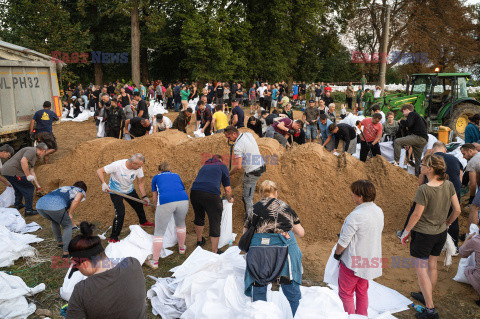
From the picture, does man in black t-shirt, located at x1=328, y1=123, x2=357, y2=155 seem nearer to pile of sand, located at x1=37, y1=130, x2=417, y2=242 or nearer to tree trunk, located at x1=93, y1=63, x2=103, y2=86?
pile of sand, located at x1=37, y1=130, x2=417, y2=242

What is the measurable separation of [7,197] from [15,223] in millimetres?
1437

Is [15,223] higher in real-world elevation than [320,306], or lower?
lower

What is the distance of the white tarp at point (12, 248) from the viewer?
5031mm

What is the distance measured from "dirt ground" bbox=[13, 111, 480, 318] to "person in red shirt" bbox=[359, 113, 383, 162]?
1.43 meters

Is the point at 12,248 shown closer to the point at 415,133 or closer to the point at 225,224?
the point at 225,224

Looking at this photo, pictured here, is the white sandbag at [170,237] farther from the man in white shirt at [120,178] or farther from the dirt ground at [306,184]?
the man in white shirt at [120,178]

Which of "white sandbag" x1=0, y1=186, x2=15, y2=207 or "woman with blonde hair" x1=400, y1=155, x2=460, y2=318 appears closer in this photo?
"woman with blonde hair" x1=400, y1=155, x2=460, y2=318

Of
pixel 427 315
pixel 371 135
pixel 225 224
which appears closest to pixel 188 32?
pixel 371 135

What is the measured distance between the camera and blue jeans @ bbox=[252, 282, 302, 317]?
3412mm

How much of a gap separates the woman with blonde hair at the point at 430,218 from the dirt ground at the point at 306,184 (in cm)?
71

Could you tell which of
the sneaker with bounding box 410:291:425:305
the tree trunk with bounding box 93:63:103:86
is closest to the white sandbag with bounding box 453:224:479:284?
Result: the sneaker with bounding box 410:291:425:305

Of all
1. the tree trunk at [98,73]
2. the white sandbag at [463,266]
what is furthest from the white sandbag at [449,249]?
the tree trunk at [98,73]

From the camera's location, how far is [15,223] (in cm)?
634

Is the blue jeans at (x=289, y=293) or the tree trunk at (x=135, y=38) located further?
the tree trunk at (x=135, y=38)
